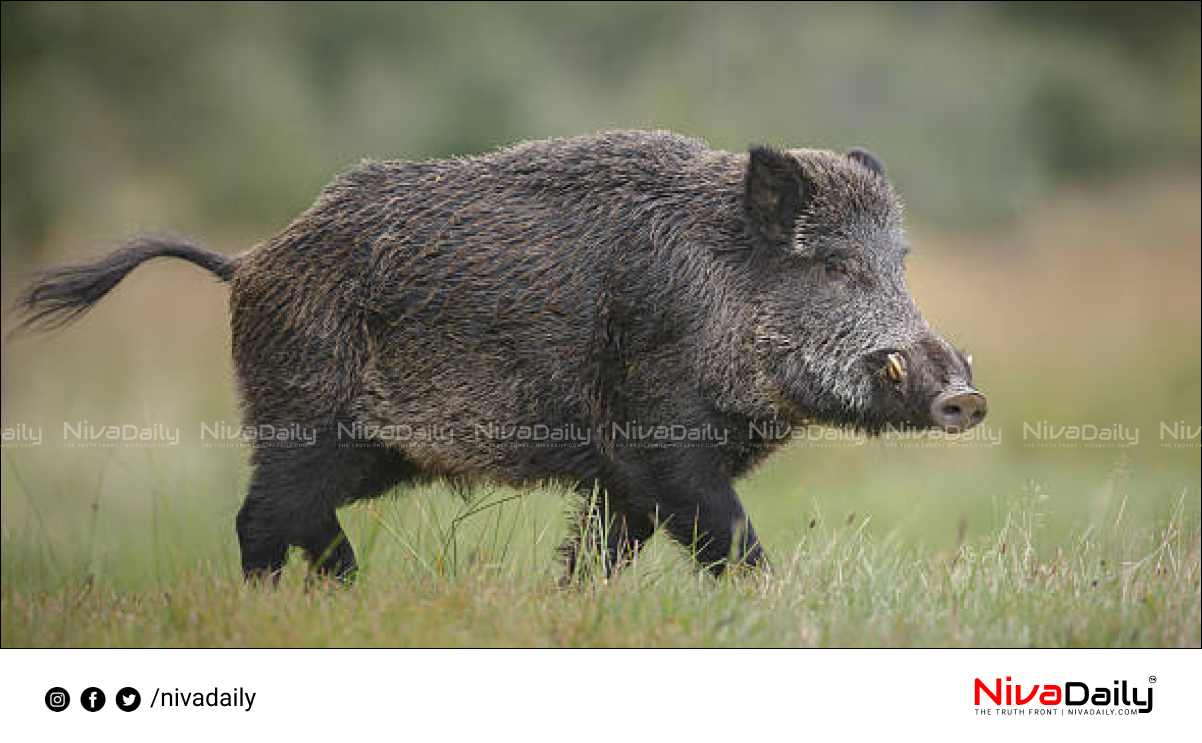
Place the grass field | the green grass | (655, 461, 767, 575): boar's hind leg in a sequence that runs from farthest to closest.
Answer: (655, 461, 767, 575): boar's hind leg → the grass field → the green grass

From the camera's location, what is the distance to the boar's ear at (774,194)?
4977 millimetres

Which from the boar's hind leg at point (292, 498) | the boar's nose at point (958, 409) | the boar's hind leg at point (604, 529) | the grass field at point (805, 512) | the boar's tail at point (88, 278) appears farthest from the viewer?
the boar's tail at point (88, 278)

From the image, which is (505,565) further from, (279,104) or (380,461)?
(279,104)

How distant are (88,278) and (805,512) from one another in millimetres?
3037

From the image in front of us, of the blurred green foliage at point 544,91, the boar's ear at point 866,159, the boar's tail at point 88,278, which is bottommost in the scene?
the boar's tail at point 88,278

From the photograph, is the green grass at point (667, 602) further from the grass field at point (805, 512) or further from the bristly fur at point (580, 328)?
the bristly fur at point (580, 328)

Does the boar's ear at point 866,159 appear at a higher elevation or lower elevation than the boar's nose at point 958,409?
higher

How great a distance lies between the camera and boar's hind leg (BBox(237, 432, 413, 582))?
5367 millimetres
